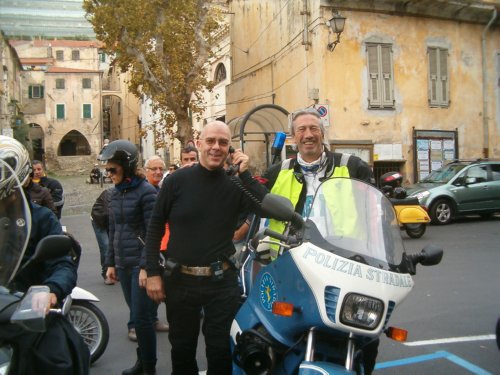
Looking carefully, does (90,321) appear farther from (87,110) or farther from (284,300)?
(87,110)

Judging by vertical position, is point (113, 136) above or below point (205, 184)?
above

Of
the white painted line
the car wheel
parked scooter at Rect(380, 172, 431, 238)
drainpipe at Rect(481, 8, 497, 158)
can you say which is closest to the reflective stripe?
the white painted line

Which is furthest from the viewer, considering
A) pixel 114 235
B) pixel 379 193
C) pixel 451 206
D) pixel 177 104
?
pixel 177 104

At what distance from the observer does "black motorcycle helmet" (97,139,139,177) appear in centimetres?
414

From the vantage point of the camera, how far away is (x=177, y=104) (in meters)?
22.1

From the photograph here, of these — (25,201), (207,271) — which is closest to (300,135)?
(207,271)

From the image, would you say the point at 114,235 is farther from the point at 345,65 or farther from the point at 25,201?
the point at 345,65

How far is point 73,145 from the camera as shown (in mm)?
57719

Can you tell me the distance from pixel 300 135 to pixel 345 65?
15.0 metres

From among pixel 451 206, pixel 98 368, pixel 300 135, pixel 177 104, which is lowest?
pixel 98 368

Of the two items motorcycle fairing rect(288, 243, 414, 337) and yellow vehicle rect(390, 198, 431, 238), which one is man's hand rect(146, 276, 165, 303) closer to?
motorcycle fairing rect(288, 243, 414, 337)

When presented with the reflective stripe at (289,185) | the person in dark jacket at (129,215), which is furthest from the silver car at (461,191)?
the reflective stripe at (289,185)

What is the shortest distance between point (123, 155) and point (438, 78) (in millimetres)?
17160

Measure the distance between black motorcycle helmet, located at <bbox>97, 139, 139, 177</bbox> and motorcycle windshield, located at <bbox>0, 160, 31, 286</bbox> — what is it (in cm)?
178
